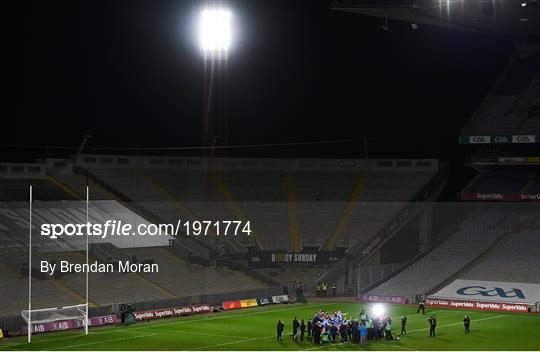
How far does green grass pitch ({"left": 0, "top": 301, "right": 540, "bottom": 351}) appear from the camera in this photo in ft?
112

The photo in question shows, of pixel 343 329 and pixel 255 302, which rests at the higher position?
pixel 255 302

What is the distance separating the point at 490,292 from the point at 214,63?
2142cm

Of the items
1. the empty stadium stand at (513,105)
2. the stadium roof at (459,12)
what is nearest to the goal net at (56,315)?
the stadium roof at (459,12)

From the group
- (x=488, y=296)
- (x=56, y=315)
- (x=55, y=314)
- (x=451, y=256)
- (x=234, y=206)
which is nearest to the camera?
(x=56, y=315)

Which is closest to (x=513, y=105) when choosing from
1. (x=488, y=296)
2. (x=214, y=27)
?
(x=488, y=296)

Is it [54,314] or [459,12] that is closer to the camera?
[54,314]

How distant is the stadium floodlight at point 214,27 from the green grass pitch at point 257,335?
15.7m

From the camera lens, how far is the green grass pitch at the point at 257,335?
1350 inches

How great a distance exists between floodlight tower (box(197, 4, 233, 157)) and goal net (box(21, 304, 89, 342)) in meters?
18.1

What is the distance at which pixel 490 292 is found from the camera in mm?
48500

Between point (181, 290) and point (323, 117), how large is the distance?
1655cm

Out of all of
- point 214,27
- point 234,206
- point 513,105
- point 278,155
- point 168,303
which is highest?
point 214,27

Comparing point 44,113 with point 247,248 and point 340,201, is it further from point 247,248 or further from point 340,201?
point 340,201

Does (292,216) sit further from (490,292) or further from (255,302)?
(490,292)
